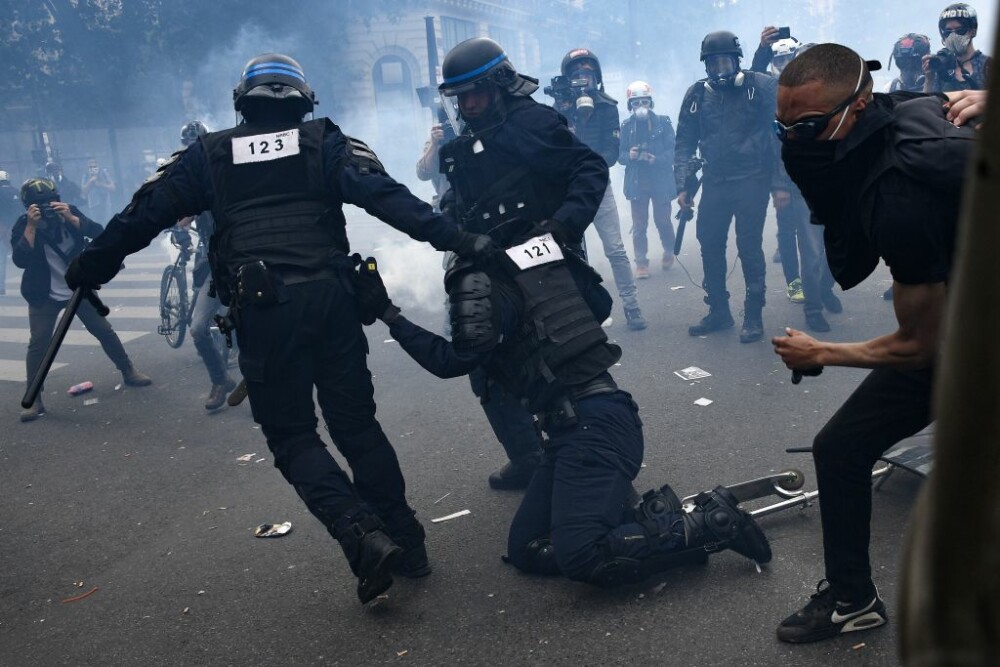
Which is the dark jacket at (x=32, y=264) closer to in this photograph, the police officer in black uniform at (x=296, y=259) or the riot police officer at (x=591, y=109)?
the police officer in black uniform at (x=296, y=259)

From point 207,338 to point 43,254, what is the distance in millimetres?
1697

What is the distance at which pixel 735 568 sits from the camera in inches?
137

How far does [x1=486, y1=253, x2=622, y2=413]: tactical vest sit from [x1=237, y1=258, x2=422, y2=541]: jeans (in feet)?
2.04

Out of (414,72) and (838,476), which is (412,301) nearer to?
(838,476)

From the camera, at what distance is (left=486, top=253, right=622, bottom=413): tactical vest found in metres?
3.62

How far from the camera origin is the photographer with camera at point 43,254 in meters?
7.22

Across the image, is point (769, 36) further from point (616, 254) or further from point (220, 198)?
point (220, 198)

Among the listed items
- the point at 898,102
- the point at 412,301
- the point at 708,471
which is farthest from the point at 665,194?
the point at 898,102

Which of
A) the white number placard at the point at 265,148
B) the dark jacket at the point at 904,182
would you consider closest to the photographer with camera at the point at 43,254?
the white number placard at the point at 265,148

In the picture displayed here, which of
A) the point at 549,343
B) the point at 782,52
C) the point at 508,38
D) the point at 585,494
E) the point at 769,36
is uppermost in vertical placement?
the point at 508,38

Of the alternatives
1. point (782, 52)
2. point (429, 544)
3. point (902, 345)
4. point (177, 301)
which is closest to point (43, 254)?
point (177, 301)

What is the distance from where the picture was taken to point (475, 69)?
13.6ft

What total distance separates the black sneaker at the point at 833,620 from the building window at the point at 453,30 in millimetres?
35842

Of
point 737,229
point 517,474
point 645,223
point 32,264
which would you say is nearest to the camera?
point 517,474
